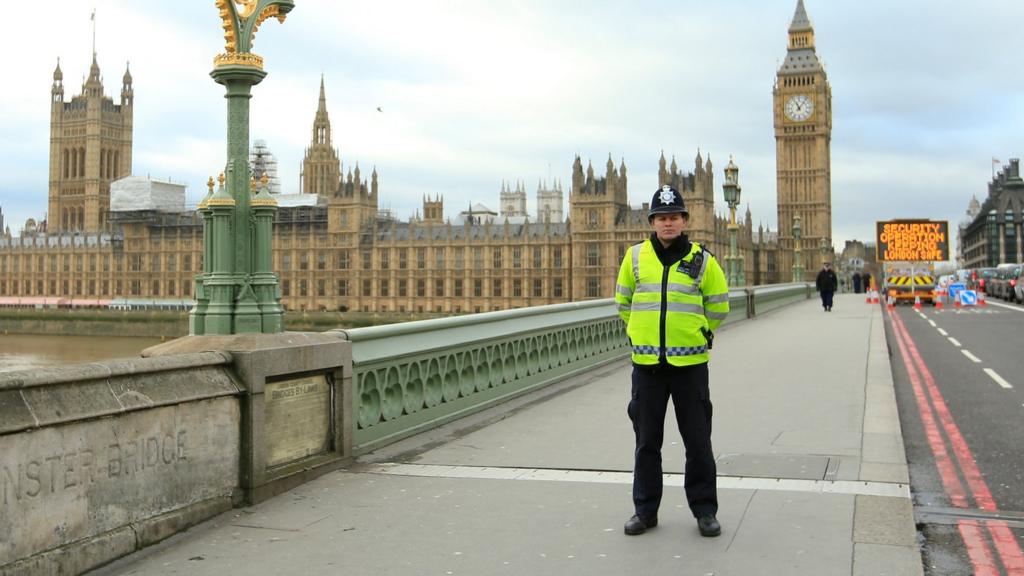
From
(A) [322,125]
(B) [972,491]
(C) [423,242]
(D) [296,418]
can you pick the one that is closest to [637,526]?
(D) [296,418]

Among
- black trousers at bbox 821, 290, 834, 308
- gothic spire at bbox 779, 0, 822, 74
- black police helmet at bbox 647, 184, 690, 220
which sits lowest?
black trousers at bbox 821, 290, 834, 308

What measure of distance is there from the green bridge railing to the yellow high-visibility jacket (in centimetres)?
254

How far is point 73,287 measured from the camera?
12144cm

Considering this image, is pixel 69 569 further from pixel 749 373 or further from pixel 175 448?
pixel 749 373

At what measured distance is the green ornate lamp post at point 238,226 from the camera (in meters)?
6.53

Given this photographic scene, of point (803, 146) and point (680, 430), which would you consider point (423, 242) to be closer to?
point (803, 146)

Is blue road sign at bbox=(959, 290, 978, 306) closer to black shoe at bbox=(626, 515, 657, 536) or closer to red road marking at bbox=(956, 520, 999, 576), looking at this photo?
red road marking at bbox=(956, 520, 999, 576)

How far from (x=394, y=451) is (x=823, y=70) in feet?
409

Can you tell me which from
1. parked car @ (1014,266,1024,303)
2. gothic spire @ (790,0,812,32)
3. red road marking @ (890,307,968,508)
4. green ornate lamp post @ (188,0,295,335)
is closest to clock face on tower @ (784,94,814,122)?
gothic spire @ (790,0,812,32)

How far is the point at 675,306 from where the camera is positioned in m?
5.21

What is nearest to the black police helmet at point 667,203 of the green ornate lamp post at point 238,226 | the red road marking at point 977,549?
the red road marking at point 977,549

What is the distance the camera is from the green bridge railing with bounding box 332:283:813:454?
744 centimetres

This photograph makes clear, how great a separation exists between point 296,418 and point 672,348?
2.71m

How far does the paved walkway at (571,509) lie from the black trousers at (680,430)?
0.71 ft
